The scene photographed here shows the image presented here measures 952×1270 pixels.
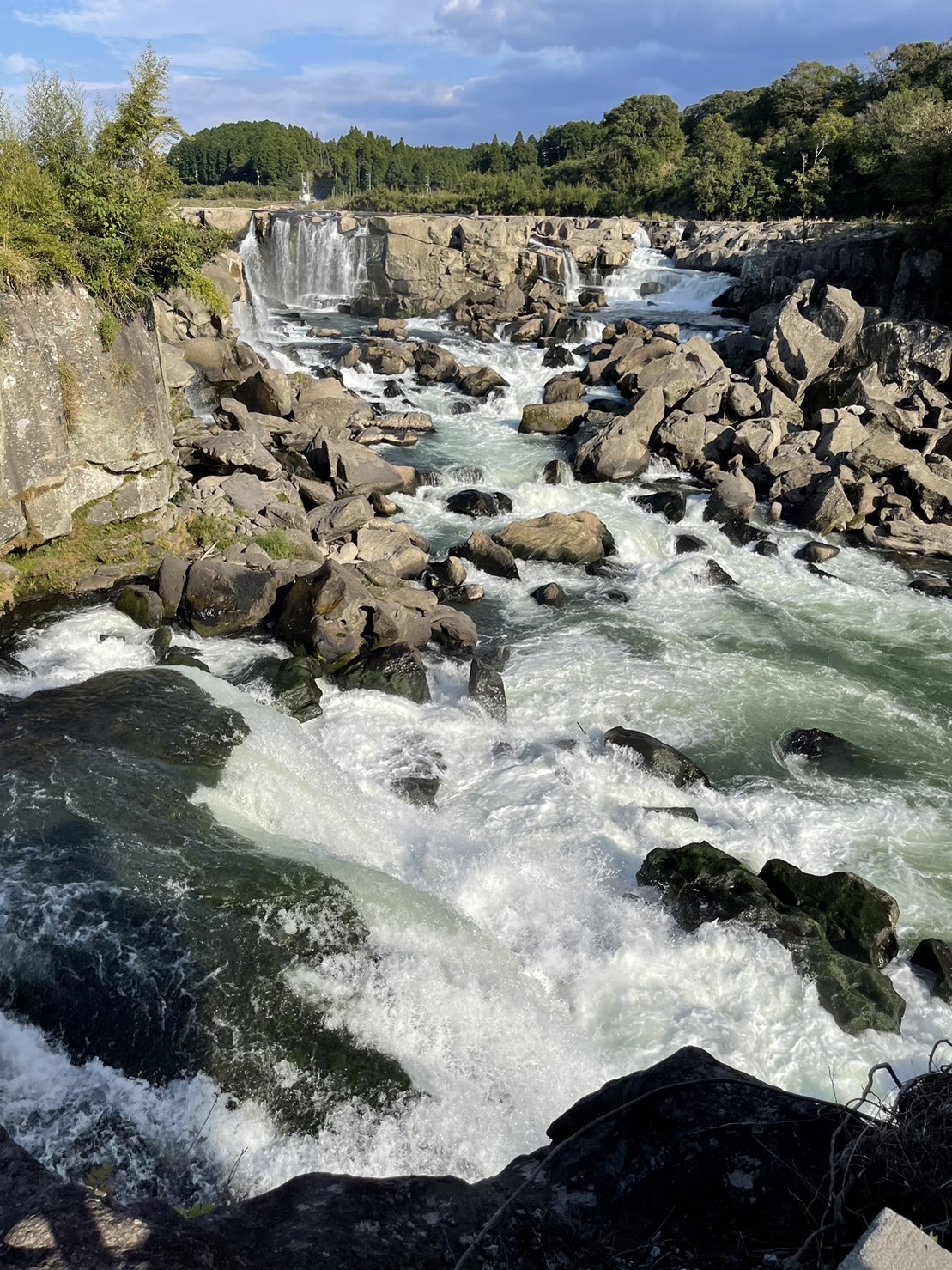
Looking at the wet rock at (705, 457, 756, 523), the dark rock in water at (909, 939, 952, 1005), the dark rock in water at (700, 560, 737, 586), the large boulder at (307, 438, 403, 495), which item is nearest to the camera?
the dark rock in water at (909, 939, 952, 1005)

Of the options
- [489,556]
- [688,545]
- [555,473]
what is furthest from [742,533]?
[489,556]

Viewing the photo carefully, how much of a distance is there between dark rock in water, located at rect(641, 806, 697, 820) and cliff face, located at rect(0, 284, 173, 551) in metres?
9.34

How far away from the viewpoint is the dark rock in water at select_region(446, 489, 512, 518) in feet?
58.9

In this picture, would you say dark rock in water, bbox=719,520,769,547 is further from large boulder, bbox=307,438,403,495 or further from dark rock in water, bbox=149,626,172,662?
dark rock in water, bbox=149,626,172,662

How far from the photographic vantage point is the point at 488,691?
11555 millimetres

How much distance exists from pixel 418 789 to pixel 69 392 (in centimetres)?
778

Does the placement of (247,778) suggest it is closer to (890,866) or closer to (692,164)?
(890,866)

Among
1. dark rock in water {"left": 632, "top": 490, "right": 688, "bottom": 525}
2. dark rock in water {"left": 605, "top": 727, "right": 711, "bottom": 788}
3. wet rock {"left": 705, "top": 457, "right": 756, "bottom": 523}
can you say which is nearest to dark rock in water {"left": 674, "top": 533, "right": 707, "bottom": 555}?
dark rock in water {"left": 632, "top": 490, "right": 688, "bottom": 525}

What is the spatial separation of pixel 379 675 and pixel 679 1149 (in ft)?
30.0

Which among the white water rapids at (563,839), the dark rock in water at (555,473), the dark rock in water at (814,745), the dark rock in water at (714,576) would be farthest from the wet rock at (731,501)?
the dark rock in water at (814,745)

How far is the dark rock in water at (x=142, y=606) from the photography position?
1227cm

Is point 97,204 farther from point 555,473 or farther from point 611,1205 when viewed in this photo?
point 611,1205

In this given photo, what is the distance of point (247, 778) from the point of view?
28.4 ft

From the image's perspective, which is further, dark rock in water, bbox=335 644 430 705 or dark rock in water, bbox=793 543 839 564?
dark rock in water, bbox=793 543 839 564
